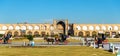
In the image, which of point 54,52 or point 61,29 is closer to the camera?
point 54,52

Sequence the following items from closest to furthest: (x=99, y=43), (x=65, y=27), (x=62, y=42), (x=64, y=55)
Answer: (x=64, y=55) < (x=99, y=43) < (x=62, y=42) < (x=65, y=27)

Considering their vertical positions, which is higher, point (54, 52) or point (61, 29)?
point (61, 29)

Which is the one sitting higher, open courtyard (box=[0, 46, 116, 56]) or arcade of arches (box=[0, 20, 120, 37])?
arcade of arches (box=[0, 20, 120, 37])

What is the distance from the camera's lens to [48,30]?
136 meters

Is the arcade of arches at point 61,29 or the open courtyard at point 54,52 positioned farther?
the arcade of arches at point 61,29

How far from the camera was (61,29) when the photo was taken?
137 m

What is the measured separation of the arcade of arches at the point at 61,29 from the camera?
136250 mm

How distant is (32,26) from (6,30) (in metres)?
10.5

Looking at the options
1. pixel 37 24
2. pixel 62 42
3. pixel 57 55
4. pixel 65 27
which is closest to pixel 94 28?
pixel 65 27

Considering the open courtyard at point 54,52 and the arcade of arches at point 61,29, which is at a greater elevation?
the arcade of arches at point 61,29

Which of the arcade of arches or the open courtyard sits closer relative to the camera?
the open courtyard

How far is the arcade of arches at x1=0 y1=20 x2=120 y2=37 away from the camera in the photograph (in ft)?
447

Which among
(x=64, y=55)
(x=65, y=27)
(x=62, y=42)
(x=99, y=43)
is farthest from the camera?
(x=65, y=27)

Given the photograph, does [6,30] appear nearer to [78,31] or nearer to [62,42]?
[78,31]
